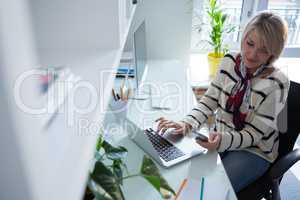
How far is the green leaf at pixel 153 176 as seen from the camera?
67 cm

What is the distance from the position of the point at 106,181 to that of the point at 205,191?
52cm

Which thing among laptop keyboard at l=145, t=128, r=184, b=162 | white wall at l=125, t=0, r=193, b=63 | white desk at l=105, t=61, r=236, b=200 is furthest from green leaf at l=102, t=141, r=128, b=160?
white wall at l=125, t=0, r=193, b=63

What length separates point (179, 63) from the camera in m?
2.14

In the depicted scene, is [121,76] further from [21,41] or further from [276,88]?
Answer: [21,41]

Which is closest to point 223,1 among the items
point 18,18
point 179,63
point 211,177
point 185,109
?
point 179,63

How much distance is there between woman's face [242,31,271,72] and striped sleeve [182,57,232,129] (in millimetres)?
127

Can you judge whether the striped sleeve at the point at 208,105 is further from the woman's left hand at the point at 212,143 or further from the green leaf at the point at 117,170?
the green leaf at the point at 117,170

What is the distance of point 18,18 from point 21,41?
2 cm

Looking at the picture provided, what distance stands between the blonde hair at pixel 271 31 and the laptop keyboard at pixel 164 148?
68 cm

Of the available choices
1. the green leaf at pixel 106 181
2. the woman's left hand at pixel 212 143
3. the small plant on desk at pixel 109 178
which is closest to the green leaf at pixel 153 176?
the small plant on desk at pixel 109 178

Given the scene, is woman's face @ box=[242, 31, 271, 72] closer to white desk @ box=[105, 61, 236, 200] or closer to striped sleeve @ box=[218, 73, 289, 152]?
striped sleeve @ box=[218, 73, 289, 152]

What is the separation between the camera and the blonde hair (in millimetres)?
1212

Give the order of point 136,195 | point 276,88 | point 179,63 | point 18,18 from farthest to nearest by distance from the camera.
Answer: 1. point 179,63
2. point 276,88
3. point 136,195
4. point 18,18

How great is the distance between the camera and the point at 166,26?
209 centimetres
